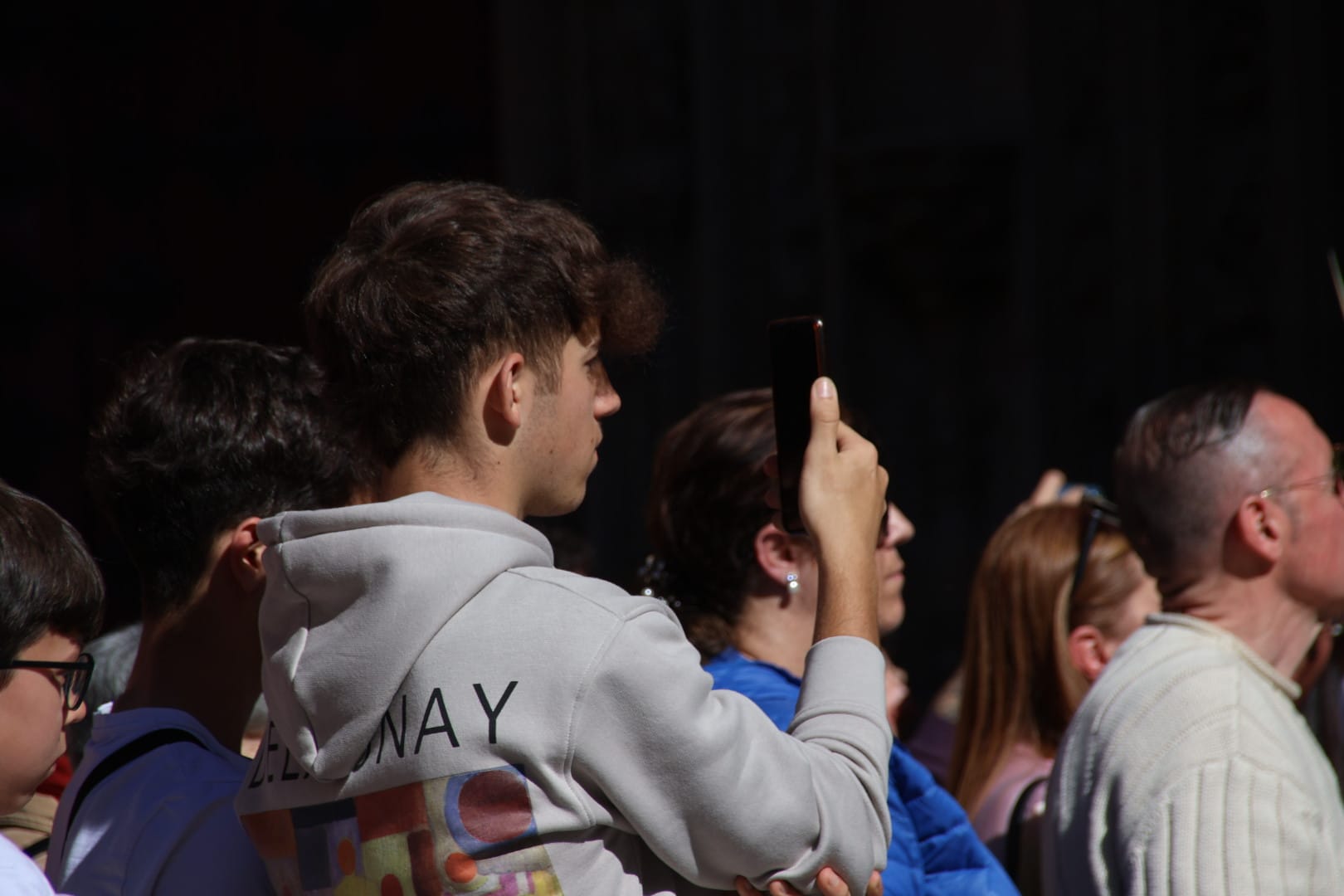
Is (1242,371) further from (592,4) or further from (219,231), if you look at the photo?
(219,231)

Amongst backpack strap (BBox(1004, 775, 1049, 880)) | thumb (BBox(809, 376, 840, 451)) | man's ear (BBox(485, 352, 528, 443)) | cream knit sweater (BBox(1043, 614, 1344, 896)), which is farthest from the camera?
backpack strap (BBox(1004, 775, 1049, 880))

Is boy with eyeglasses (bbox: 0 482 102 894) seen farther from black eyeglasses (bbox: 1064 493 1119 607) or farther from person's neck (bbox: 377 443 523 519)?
black eyeglasses (bbox: 1064 493 1119 607)

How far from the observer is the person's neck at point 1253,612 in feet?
8.17

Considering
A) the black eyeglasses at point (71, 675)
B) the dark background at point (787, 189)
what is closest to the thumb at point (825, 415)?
the black eyeglasses at point (71, 675)

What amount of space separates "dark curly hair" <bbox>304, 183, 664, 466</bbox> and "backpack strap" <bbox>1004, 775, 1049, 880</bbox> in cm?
164

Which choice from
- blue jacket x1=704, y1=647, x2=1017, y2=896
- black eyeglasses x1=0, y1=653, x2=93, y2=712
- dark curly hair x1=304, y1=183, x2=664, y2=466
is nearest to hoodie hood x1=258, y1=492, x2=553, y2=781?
dark curly hair x1=304, y1=183, x2=664, y2=466

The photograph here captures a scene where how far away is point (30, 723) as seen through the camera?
66.2 inches

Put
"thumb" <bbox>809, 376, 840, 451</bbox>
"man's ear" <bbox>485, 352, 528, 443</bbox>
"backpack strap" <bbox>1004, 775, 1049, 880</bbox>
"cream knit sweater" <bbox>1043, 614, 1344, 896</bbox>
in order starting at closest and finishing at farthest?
"man's ear" <bbox>485, 352, 528, 443</bbox>
"thumb" <bbox>809, 376, 840, 451</bbox>
"cream knit sweater" <bbox>1043, 614, 1344, 896</bbox>
"backpack strap" <bbox>1004, 775, 1049, 880</bbox>

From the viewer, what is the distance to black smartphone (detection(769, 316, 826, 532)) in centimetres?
162

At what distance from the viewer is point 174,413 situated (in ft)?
6.34

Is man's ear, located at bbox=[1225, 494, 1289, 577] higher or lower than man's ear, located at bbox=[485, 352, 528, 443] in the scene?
lower

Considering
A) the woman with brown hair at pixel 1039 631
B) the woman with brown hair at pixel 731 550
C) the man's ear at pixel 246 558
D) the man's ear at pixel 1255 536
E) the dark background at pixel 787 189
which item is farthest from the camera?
the dark background at pixel 787 189

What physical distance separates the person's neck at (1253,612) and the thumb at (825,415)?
3.86 feet

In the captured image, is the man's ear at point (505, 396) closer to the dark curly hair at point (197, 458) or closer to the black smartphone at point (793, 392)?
the black smartphone at point (793, 392)
